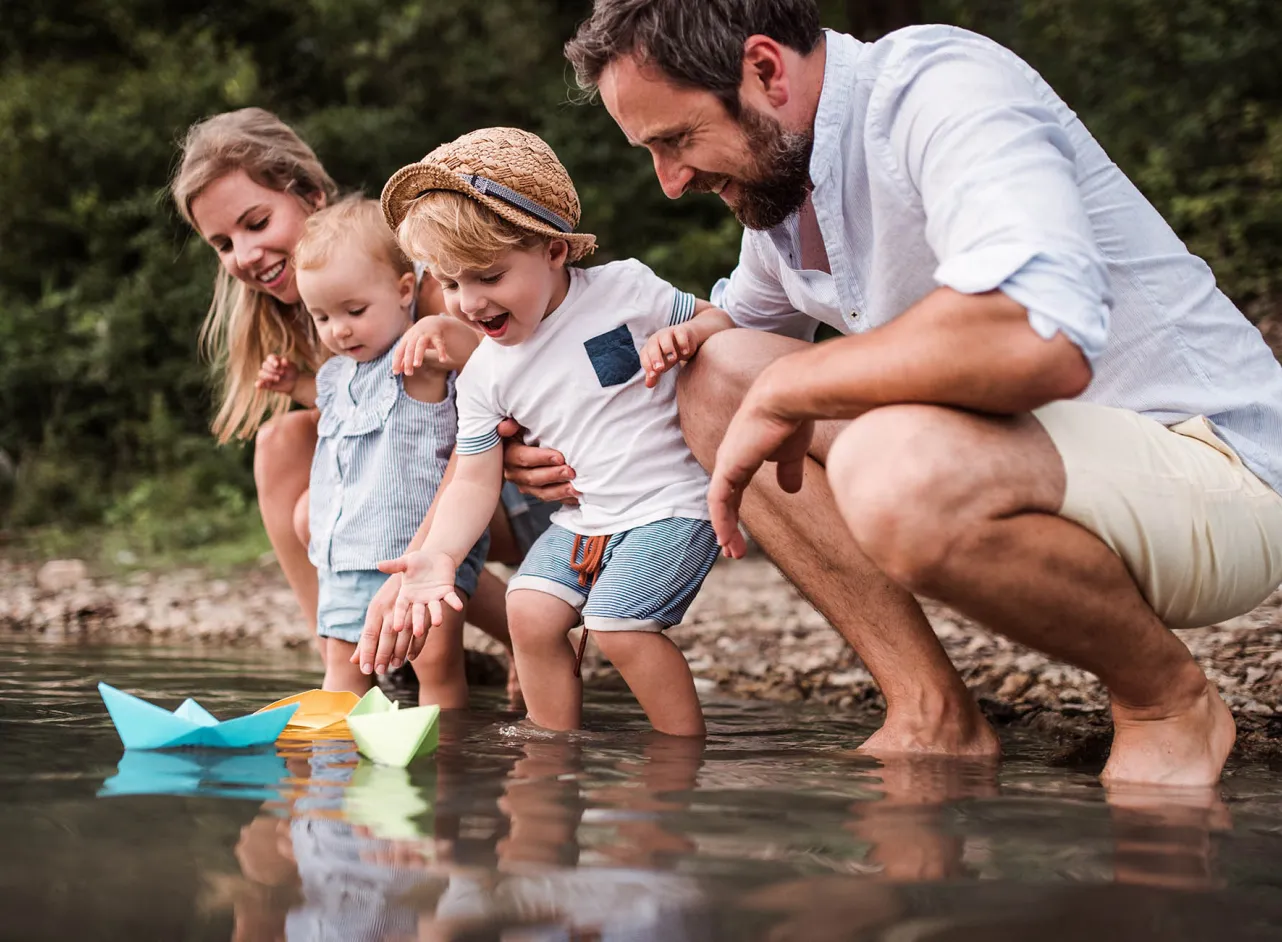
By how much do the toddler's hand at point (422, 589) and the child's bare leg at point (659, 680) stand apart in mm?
339

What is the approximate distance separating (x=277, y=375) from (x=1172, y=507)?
2419mm

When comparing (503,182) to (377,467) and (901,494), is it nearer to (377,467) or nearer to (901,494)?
(377,467)

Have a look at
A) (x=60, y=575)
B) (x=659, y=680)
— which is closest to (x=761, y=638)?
(x=659, y=680)

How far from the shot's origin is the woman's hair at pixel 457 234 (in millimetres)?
2799

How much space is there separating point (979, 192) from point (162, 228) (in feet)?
28.4

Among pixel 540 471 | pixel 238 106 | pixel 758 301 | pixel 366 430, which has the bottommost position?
pixel 540 471

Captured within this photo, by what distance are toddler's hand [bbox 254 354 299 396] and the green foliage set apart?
431cm

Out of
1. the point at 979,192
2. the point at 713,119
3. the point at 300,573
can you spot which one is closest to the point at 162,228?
the point at 300,573

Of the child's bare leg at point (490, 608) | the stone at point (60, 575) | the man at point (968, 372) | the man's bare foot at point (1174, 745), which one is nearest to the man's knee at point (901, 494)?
the man at point (968, 372)

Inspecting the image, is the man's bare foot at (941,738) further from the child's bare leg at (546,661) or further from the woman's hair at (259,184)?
the woman's hair at (259,184)

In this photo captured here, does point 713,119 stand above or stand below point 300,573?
above

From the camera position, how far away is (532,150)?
2992 mm

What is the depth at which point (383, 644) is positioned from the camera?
Answer: 8.89 feet

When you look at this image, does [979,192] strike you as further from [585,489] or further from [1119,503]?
[585,489]
